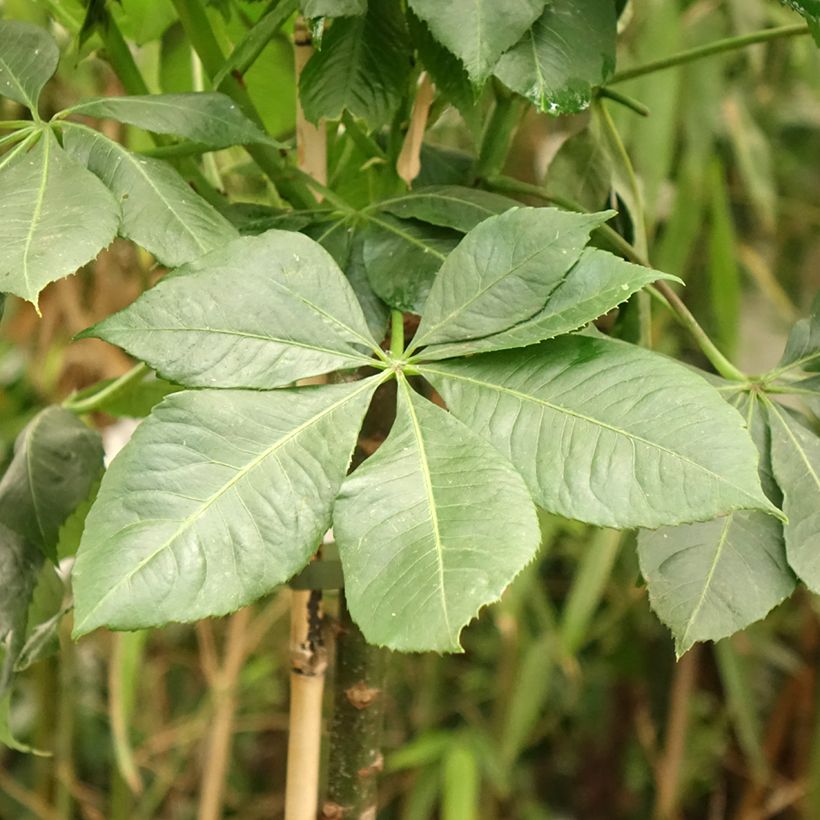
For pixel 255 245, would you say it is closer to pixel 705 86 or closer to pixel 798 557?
pixel 798 557

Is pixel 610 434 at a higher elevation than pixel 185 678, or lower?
higher

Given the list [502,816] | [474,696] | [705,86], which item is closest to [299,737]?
[705,86]

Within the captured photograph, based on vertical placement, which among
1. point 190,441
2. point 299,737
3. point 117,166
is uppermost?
point 117,166

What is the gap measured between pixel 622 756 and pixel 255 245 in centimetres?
132

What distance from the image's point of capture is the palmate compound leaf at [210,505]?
0.26 m

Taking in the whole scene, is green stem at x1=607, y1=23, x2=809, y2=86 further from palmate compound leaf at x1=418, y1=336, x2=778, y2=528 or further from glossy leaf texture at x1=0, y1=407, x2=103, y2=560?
glossy leaf texture at x1=0, y1=407, x2=103, y2=560

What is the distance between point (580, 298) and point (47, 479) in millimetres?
261

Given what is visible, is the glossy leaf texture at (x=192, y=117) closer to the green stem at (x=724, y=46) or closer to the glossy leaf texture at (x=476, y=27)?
the glossy leaf texture at (x=476, y=27)

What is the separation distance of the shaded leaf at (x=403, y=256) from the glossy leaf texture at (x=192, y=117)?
6 cm

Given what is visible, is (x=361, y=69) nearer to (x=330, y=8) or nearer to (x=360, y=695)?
(x=330, y=8)

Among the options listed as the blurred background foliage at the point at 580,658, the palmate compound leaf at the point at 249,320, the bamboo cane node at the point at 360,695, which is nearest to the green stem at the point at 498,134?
the palmate compound leaf at the point at 249,320

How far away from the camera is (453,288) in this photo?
0.33 m

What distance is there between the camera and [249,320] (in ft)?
1.03

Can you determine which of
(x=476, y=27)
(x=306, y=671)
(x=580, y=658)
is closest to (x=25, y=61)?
(x=476, y=27)
